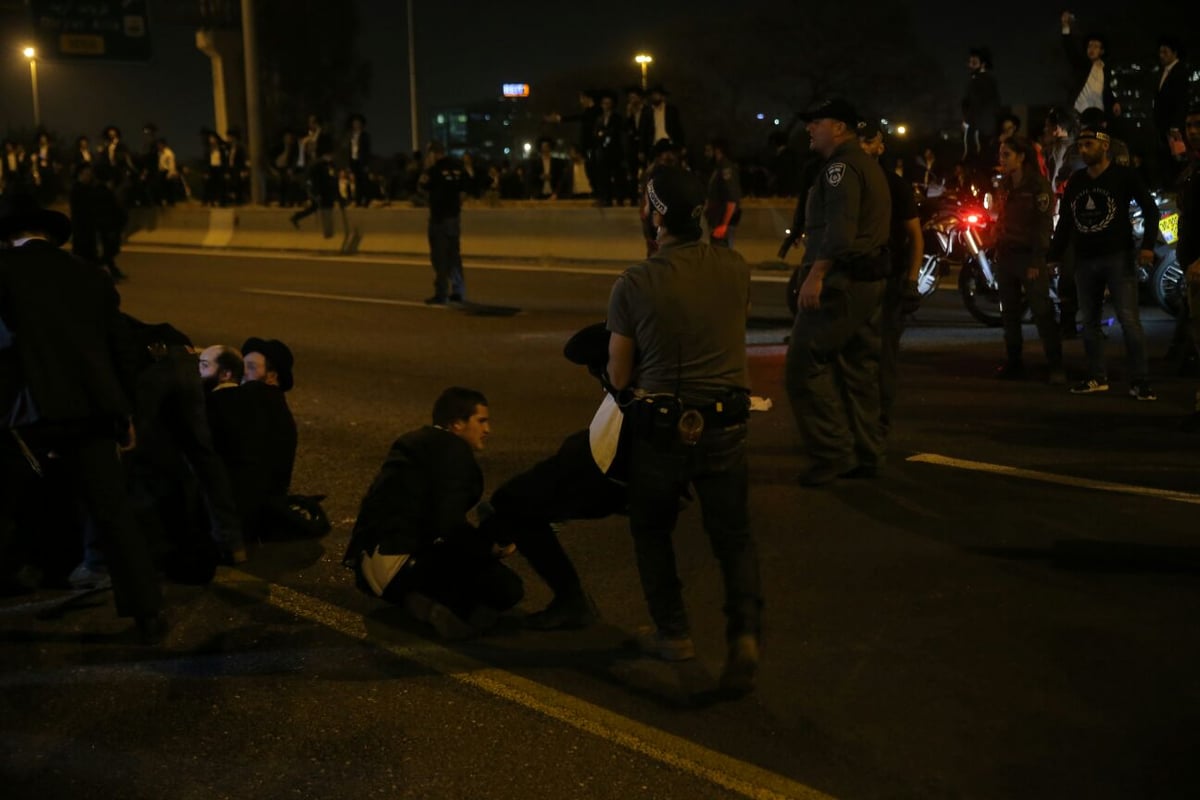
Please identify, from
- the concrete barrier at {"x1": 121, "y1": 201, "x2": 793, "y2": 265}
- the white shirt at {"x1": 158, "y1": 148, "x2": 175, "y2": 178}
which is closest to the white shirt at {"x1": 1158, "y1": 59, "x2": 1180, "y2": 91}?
the concrete barrier at {"x1": 121, "y1": 201, "x2": 793, "y2": 265}

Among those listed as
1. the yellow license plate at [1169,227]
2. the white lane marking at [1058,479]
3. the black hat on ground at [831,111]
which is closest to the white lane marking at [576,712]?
the black hat on ground at [831,111]

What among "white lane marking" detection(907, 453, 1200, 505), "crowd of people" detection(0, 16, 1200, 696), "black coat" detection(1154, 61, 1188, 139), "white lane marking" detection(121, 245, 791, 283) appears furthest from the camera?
"white lane marking" detection(121, 245, 791, 283)

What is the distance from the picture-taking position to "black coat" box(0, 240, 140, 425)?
5.24m

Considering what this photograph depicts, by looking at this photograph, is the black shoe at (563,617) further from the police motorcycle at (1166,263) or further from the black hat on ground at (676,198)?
the police motorcycle at (1166,263)

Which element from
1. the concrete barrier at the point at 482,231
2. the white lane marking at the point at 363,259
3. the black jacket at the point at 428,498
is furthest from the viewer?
the concrete barrier at the point at 482,231

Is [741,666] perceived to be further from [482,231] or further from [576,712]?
[482,231]

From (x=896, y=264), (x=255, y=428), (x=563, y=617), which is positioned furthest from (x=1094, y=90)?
(x=563, y=617)

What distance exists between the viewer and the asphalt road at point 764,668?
4363 millimetres

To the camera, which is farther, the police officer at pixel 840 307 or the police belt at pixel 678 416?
the police officer at pixel 840 307

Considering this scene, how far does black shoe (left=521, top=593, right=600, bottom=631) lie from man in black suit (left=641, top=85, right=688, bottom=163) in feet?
48.3

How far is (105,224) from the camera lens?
20375 mm

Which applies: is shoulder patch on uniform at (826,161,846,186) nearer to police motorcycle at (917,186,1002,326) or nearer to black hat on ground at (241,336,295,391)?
black hat on ground at (241,336,295,391)

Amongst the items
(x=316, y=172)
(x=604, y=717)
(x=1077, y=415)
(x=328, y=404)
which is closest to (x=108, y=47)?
(x=316, y=172)

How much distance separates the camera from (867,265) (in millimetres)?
7312
